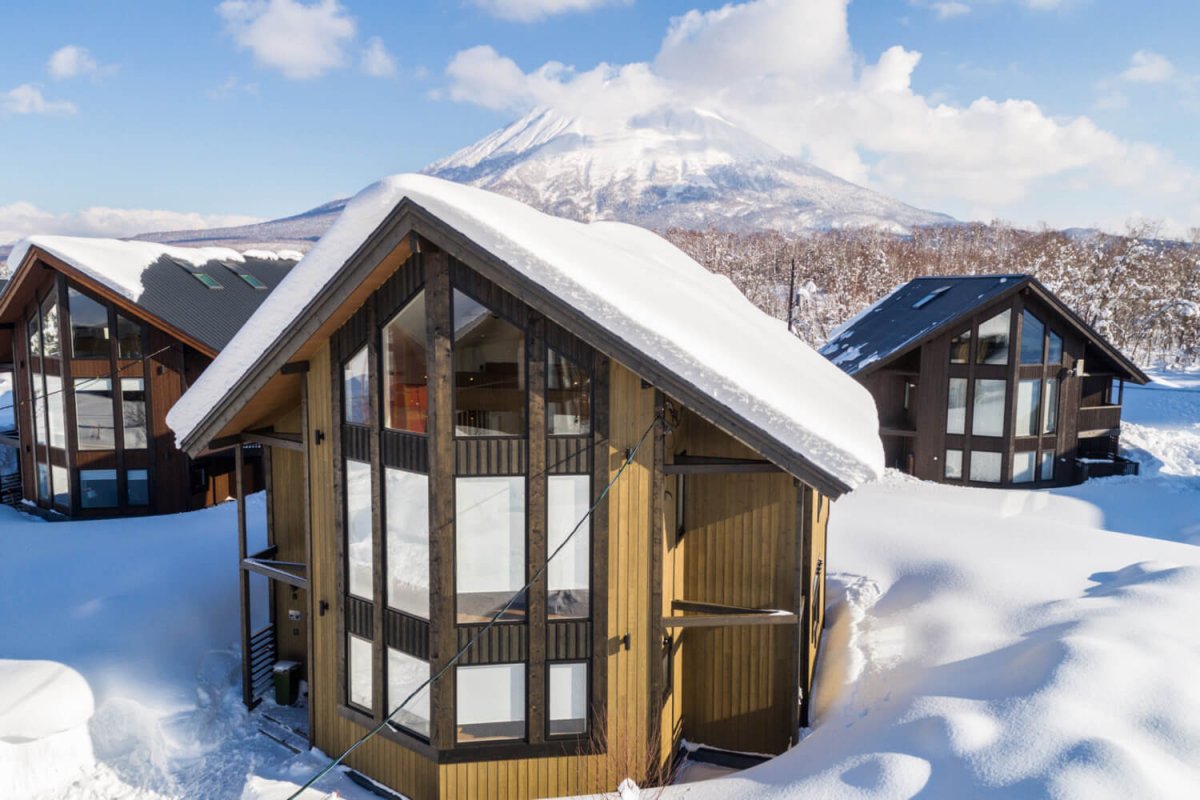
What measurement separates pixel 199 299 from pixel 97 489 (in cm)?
628

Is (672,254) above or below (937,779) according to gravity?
above

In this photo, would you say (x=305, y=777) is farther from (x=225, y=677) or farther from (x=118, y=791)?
(x=225, y=677)

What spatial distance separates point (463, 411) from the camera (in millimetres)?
9664

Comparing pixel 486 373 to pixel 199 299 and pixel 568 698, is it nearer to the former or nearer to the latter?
pixel 568 698

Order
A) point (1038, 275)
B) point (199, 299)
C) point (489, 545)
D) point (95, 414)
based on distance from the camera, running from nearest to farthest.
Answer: point (489, 545) < point (95, 414) < point (199, 299) < point (1038, 275)

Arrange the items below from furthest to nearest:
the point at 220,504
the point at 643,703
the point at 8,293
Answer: the point at 220,504 → the point at 8,293 → the point at 643,703

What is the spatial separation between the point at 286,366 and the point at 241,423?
1.95m

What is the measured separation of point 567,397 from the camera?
9633 mm

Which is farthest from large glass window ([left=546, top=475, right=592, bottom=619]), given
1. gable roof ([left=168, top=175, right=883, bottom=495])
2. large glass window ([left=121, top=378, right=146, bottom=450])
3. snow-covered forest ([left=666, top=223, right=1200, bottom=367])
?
snow-covered forest ([left=666, top=223, right=1200, bottom=367])

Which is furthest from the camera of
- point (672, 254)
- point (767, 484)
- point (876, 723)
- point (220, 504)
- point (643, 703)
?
point (220, 504)

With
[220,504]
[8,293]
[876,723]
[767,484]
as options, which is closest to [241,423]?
[767,484]

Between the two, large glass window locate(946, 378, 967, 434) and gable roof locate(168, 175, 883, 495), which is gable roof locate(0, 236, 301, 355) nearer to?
gable roof locate(168, 175, 883, 495)

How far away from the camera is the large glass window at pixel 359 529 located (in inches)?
418

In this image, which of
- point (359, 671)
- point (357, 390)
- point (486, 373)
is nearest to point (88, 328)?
point (357, 390)
